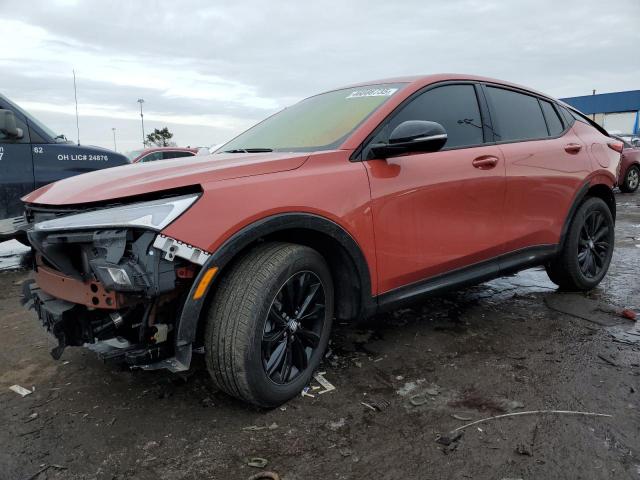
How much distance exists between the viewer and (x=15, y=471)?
2.07 m

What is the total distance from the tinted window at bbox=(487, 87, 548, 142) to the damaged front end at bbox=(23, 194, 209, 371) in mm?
2431

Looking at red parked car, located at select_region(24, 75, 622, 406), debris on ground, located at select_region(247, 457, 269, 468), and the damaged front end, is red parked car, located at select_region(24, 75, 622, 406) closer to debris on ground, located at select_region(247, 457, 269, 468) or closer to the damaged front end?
the damaged front end

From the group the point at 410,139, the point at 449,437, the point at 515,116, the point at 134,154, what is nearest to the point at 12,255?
the point at 410,139

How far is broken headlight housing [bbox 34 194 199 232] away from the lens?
6.63 feet

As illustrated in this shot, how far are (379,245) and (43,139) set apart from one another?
4.62 metres

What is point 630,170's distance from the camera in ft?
42.5

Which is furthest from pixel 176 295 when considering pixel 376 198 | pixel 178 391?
pixel 376 198

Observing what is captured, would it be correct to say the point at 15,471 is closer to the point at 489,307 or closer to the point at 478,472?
the point at 478,472

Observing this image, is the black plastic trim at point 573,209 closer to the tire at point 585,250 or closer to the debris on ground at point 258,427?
the tire at point 585,250

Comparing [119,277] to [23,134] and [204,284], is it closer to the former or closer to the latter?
[204,284]

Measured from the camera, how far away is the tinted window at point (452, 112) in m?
3.12

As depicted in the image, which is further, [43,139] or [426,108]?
[43,139]

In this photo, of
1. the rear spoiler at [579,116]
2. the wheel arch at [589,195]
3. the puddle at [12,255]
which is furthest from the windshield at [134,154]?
the wheel arch at [589,195]

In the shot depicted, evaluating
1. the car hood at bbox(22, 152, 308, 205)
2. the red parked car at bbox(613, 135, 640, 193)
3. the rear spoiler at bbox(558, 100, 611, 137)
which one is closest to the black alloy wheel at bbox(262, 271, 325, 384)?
the car hood at bbox(22, 152, 308, 205)
